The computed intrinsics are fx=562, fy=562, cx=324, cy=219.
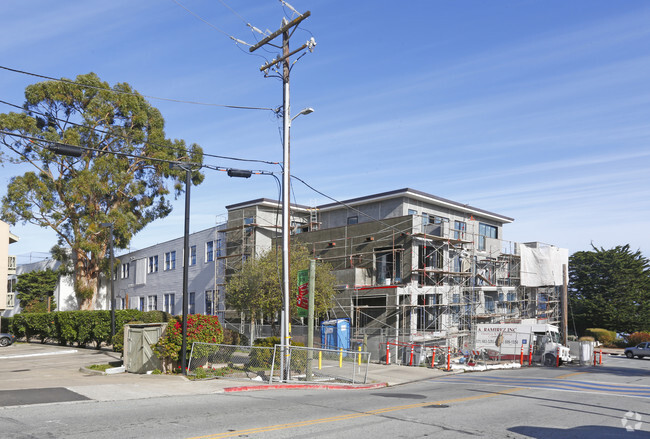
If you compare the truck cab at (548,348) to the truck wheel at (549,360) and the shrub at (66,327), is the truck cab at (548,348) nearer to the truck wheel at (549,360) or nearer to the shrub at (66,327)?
the truck wheel at (549,360)

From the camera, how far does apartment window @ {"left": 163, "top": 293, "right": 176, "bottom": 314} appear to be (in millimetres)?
49569

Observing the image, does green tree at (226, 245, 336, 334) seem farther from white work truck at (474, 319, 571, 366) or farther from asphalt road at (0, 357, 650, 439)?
asphalt road at (0, 357, 650, 439)

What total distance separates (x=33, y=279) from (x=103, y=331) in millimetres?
33411

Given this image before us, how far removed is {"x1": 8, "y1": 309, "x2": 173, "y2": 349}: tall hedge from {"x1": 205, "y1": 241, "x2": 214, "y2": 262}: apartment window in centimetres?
863

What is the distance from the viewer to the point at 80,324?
1447 inches

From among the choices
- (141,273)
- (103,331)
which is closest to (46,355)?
(103,331)

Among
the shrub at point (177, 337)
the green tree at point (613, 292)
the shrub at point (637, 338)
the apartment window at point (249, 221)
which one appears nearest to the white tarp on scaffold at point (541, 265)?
the shrub at point (637, 338)

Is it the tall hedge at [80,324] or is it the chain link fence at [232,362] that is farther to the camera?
the tall hedge at [80,324]

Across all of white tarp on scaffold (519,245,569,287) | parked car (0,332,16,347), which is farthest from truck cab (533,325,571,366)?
parked car (0,332,16,347)

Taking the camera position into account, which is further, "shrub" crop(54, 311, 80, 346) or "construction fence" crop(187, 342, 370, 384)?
"shrub" crop(54, 311, 80, 346)

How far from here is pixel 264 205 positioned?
45031mm

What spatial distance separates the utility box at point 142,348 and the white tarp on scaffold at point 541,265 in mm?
33457

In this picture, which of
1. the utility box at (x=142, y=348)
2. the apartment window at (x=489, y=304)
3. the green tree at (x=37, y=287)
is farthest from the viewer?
the green tree at (x=37, y=287)

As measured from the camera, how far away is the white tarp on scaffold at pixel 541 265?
46.3 metres
